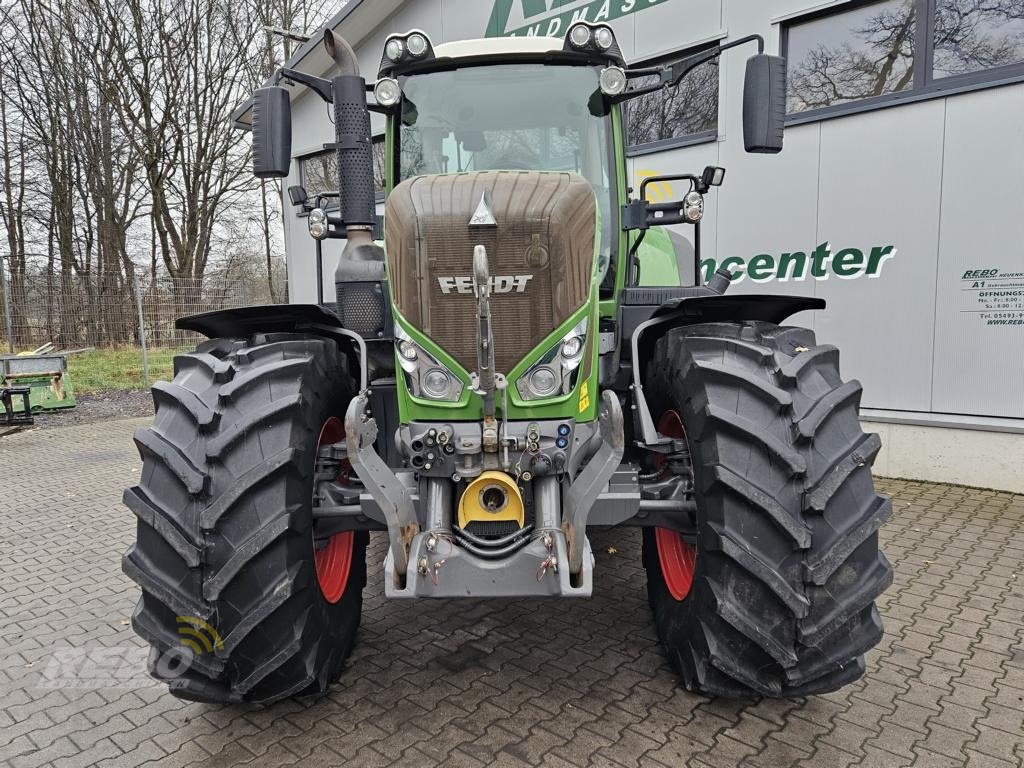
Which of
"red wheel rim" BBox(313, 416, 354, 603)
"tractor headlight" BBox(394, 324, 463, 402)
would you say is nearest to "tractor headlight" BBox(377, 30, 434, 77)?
"tractor headlight" BBox(394, 324, 463, 402)

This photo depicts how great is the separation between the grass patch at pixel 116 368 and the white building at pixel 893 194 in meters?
10.5

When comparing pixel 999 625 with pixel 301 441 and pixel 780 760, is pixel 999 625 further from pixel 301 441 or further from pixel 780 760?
pixel 301 441

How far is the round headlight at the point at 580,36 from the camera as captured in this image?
123 inches

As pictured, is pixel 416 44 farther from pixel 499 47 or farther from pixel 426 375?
pixel 426 375

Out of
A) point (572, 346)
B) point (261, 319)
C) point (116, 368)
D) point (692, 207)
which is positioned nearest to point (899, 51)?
point (692, 207)

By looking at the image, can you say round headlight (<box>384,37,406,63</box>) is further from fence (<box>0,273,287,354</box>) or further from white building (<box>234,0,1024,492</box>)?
fence (<box>0,273,287,354</box>)

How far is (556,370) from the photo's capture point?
262 centimetres

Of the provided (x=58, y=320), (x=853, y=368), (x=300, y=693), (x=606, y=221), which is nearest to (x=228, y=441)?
(x=300, y=693)

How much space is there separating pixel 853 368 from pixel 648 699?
15.2ft

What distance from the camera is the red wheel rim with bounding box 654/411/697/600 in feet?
9.81

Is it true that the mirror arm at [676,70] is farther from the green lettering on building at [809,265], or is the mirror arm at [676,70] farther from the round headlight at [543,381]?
the green lettering on building at [809,265]

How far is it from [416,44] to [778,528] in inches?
94.5

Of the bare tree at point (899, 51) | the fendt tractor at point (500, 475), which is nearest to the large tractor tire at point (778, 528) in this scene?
the fendt tractor at point (500, 475)

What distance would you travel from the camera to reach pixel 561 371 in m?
2.63
